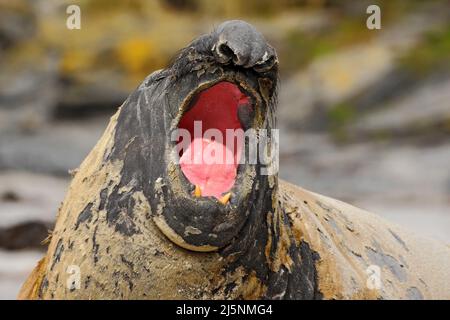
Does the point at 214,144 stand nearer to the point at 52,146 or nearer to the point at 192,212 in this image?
the point at 192,212

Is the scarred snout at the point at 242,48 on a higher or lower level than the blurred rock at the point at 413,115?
higher

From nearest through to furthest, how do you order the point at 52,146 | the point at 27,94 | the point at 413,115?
the point at 413,115 < the point at 52,146 < the point at 27,94

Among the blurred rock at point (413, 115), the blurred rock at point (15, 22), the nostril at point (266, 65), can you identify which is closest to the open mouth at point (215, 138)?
the nostril at point (266, 65)

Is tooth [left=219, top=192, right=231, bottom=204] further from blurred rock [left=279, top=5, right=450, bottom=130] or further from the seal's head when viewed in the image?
blurred rock [left=279, top=5, right=450, bottom=130]

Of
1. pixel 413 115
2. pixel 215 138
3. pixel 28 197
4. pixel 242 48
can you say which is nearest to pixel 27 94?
pixel 28 197

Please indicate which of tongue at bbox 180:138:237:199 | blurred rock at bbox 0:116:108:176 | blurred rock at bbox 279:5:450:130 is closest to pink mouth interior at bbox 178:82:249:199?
tongue at bbox 180:138:237:199

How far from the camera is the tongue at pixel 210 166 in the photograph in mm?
4055

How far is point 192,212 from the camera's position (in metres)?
4.04

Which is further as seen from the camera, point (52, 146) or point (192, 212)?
point (52, 146)

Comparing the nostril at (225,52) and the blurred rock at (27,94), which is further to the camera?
the blurred rock at (27,94)

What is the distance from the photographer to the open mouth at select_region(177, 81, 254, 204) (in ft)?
13.3

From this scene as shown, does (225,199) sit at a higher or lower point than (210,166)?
lower

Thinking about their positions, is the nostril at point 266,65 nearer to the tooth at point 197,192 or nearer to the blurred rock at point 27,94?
the tooth at point 197,192

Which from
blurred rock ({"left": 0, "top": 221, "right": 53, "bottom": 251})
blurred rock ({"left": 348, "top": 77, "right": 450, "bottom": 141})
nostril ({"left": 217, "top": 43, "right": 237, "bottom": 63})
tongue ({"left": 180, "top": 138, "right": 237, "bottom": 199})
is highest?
nostril ({"left": 217, "top": 43, "right": 237, "bottom": 63})
